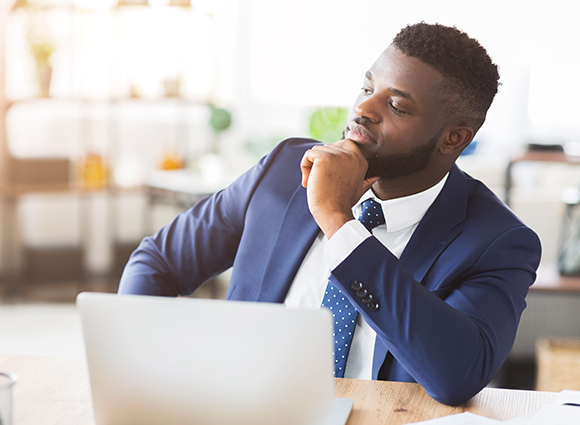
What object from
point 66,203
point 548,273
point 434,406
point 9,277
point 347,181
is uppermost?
point 347,181

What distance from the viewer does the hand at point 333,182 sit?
1.13 m

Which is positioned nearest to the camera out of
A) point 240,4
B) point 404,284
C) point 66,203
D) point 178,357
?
point 178,357

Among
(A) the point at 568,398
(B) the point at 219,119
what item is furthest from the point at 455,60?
(B) the point at 219,119

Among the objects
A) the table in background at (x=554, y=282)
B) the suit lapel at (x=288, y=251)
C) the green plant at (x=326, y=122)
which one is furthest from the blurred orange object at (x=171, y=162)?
the suit lapel at (x=288, y=251)

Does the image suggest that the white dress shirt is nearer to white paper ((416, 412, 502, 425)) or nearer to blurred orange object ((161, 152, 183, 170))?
white paper ((416, 412, 502, 425))

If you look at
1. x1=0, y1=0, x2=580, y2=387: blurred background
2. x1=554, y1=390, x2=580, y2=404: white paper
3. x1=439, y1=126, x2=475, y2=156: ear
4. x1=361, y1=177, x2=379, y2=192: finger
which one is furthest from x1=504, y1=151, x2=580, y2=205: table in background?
x1=554, y1=390, x2=580, y2=404: white paper

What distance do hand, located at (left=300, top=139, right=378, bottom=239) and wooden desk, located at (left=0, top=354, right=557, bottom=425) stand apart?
276 mm

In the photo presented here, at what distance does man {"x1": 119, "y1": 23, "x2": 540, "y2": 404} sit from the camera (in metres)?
1.04

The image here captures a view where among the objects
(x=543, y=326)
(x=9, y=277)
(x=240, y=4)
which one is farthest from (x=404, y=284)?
(x=240, y=4)

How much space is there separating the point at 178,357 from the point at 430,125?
0.79 m

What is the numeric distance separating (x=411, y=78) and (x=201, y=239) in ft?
1.95

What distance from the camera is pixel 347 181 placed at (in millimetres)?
1196

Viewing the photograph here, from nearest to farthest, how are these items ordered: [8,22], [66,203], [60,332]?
[60,332] < [8,22] < [66,203]

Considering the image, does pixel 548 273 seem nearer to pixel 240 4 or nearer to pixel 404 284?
pixel 404 284
